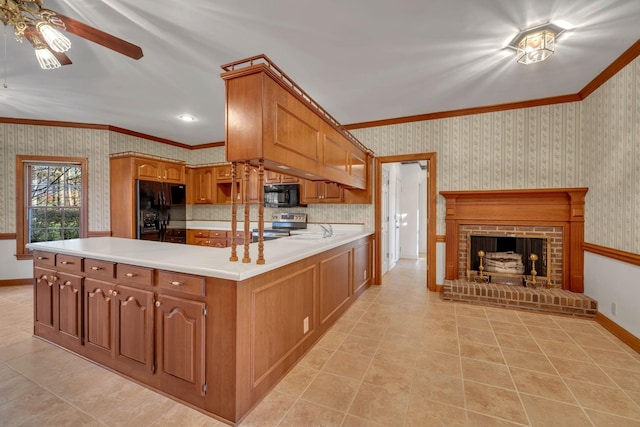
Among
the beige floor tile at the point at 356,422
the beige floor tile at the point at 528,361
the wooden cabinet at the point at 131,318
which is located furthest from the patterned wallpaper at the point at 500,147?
the wooden cabinet at the point at 131,318

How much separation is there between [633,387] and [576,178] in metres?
2.45

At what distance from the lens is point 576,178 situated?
3.42 metres

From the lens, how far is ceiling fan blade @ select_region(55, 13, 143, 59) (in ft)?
5.51

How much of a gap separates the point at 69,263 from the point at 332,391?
2345 millimetres

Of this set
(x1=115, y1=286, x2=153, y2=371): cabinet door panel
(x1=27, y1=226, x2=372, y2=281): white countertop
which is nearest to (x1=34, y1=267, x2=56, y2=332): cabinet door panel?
(x1=27, y1=226, x2=372, y2=281): white countertop

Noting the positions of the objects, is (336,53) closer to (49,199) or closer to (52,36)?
(52,36)

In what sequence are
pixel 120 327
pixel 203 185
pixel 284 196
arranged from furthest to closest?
1. pixel 203 185
2. pixel 284 196
3. pixel 120 327

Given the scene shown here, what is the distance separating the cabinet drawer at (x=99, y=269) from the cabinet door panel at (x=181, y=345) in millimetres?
553

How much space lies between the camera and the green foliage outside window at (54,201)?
4488 millimetres

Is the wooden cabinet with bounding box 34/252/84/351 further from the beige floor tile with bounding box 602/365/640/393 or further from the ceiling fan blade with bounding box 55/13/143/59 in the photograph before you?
the beige floor tile with bounding box 602/365/640/393

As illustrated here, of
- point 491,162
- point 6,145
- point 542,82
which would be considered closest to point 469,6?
point 542,82

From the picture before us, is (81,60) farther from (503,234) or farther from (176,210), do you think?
(503,234)

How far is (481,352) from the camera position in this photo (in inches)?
94.7

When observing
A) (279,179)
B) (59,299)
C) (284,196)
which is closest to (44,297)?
(59,299)
